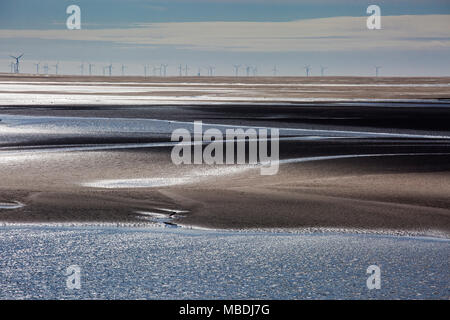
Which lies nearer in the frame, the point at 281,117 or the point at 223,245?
the point at 223,245

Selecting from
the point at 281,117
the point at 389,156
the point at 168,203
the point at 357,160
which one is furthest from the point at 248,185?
the point at 281,117

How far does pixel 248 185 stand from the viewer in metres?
15.1

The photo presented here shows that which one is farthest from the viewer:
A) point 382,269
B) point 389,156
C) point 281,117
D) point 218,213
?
point 281,117

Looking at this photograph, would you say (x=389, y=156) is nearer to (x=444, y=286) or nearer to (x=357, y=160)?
(x=357, y=160)

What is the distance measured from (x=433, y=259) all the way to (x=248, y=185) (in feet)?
21.1

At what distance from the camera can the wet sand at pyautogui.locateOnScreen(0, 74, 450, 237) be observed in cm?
1155

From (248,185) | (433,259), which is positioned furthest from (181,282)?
(248,185)

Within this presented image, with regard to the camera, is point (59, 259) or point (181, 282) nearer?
point (181, 282)

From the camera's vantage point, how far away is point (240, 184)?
15.2 m

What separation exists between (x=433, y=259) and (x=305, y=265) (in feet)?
5.26

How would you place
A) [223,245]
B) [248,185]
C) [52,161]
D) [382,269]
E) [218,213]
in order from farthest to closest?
[52,161]
[248,185]
[218,213]
[223,245]
[382,269]

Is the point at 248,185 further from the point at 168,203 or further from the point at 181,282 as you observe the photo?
the point at 181,282

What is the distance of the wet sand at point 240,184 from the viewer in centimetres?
1155

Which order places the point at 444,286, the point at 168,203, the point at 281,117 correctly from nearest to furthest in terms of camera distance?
the point at 444,286
the point at 168,203
the point at 281,117
